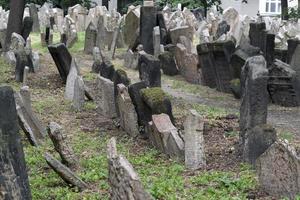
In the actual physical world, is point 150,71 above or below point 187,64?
above

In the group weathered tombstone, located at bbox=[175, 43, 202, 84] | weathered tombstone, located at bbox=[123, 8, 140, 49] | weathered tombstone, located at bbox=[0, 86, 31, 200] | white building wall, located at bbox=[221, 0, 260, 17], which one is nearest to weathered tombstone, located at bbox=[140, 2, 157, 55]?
weathered tombstone, located at bbox=[175, 43, 202, 84]

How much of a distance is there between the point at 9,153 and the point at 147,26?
10940 millimetres

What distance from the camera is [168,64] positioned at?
48.3 ft

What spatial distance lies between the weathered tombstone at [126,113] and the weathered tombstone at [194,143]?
5.18 ft

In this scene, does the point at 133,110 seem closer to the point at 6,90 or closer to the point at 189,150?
the point at 189,150

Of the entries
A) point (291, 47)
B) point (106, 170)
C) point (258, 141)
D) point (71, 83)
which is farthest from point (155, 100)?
point (291, 47)

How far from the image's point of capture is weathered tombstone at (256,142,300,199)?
6.06m

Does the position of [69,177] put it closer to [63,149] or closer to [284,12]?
[63,149]

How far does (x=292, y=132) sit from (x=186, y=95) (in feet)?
12.3

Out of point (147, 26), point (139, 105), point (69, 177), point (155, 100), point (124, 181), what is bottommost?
point (69, 177)

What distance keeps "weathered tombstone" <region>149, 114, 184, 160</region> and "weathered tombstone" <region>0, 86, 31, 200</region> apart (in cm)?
270

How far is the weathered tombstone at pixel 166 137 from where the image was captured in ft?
24.7

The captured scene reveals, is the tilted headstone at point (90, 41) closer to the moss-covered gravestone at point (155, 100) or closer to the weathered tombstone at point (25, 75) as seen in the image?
the weathered tombstone at point (25, 75)

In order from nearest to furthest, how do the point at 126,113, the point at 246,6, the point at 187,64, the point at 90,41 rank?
1. the point at 126,113
2. the point at 187,64
3. the point at 90,41
4. the point at 246,6
